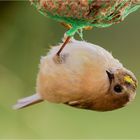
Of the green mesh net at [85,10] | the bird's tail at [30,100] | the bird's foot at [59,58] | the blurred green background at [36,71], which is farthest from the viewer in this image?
the blurred green background at [36,71]

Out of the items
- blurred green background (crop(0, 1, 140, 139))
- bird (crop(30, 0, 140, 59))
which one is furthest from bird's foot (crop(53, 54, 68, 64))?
blurred green background (crop(0, 1, 140, 139))

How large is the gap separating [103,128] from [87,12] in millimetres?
1973

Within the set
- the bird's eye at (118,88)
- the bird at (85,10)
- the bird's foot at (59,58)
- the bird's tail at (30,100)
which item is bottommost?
the bird's eye at (118,88)

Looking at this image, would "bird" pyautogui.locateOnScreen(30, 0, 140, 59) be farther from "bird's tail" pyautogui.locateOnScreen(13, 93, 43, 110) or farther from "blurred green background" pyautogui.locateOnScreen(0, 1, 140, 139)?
"blurred green background" pyautogui.locateOnScreen(0, 1, 140, 139)

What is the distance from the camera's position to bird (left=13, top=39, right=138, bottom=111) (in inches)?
85.4

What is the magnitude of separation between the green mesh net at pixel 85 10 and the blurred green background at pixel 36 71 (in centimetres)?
158

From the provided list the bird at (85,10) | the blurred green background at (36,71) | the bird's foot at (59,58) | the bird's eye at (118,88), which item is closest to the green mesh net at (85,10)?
the bird at (85,10)

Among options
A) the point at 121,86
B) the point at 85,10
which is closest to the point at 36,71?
the point at 121,86

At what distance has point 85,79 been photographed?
85.6 inches

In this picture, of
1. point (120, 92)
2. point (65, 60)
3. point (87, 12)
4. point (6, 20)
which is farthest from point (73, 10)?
point (6, 20)

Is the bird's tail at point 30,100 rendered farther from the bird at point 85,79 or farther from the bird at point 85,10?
the bird at point 85,10

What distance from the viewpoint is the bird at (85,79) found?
2168 mm

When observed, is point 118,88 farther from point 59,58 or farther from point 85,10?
point 85,10

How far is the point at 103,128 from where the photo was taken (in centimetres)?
387
